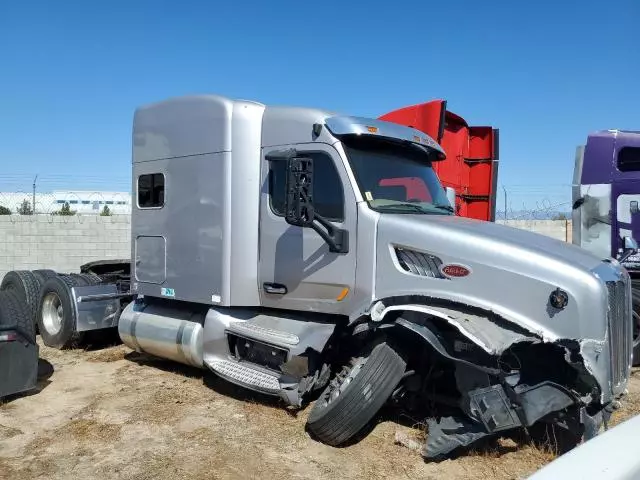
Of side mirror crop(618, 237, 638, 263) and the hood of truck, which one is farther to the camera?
side mirror crop(618, 237, 638, 263)

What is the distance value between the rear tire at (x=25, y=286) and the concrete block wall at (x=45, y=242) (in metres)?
5.36

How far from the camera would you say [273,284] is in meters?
5.75

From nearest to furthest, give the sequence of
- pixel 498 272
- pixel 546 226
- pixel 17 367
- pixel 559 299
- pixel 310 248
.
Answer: pixel 559 299
pixel 498 272
pixel 310 248
pixel 17 367
pixel 546 226

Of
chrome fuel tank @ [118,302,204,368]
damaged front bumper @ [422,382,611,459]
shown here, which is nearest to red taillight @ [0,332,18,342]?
chrome fuel tank @ [118,302,204,368]

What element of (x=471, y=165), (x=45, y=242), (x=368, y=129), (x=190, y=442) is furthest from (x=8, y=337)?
(x=45, y=242)

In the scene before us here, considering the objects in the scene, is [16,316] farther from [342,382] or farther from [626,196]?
[626,196]

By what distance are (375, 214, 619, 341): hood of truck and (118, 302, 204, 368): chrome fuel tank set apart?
2.29 meters

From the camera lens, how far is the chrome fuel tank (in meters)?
6.14

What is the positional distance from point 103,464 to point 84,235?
1089cm

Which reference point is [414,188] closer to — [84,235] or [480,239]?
[480,239]

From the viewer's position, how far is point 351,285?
515cm

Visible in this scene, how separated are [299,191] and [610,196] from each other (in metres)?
5.59

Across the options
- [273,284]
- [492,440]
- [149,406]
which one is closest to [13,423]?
[149,406]

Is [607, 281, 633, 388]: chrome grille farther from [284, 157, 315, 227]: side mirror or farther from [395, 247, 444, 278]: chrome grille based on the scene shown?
[284, 157, 315, 227]: side mirror
